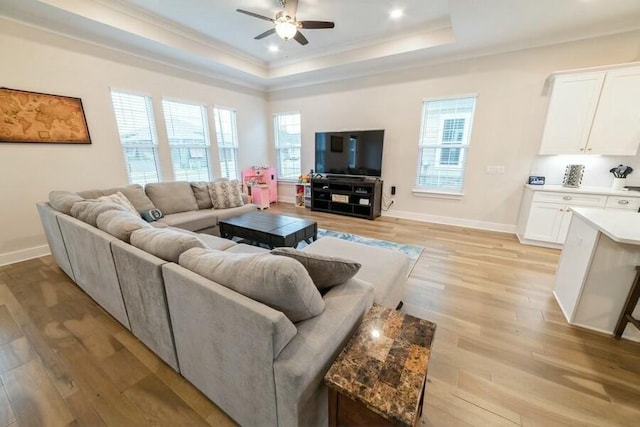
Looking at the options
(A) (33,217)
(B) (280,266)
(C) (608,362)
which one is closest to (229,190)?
(A) (33,217)

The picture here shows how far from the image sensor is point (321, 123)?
5.43 meters

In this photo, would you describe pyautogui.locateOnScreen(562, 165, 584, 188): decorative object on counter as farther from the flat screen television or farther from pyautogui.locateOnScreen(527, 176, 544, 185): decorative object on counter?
the flat screen television

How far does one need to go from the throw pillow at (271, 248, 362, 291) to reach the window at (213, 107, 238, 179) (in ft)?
15.3

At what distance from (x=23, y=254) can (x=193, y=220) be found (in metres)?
2.04

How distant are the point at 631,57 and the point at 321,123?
4570 millimetres

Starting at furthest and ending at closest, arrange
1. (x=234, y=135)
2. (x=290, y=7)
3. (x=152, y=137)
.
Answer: (x=234, y=135) < (x=152, y=137) < (x=290, y=7)

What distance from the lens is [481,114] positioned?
12.8 ft

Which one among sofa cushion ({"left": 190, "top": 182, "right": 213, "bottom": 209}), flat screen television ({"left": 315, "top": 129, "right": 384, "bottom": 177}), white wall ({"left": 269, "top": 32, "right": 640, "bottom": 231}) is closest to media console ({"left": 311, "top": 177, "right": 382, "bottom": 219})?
flat screen television ({"left": 315, "top": 129, "right": 384, "bottom": 177})

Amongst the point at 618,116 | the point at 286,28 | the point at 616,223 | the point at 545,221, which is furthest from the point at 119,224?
the point at 618,116

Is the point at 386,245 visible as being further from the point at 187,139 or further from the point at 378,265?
the point at 187,139

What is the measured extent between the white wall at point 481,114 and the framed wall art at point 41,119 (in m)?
4.03

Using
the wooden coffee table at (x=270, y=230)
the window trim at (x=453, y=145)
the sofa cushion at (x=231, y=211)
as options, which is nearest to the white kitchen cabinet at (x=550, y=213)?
the window trim at (x=453, y=145)

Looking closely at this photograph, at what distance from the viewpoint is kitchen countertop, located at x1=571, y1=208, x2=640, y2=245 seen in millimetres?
1532

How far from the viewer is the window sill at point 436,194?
14.1 ft
